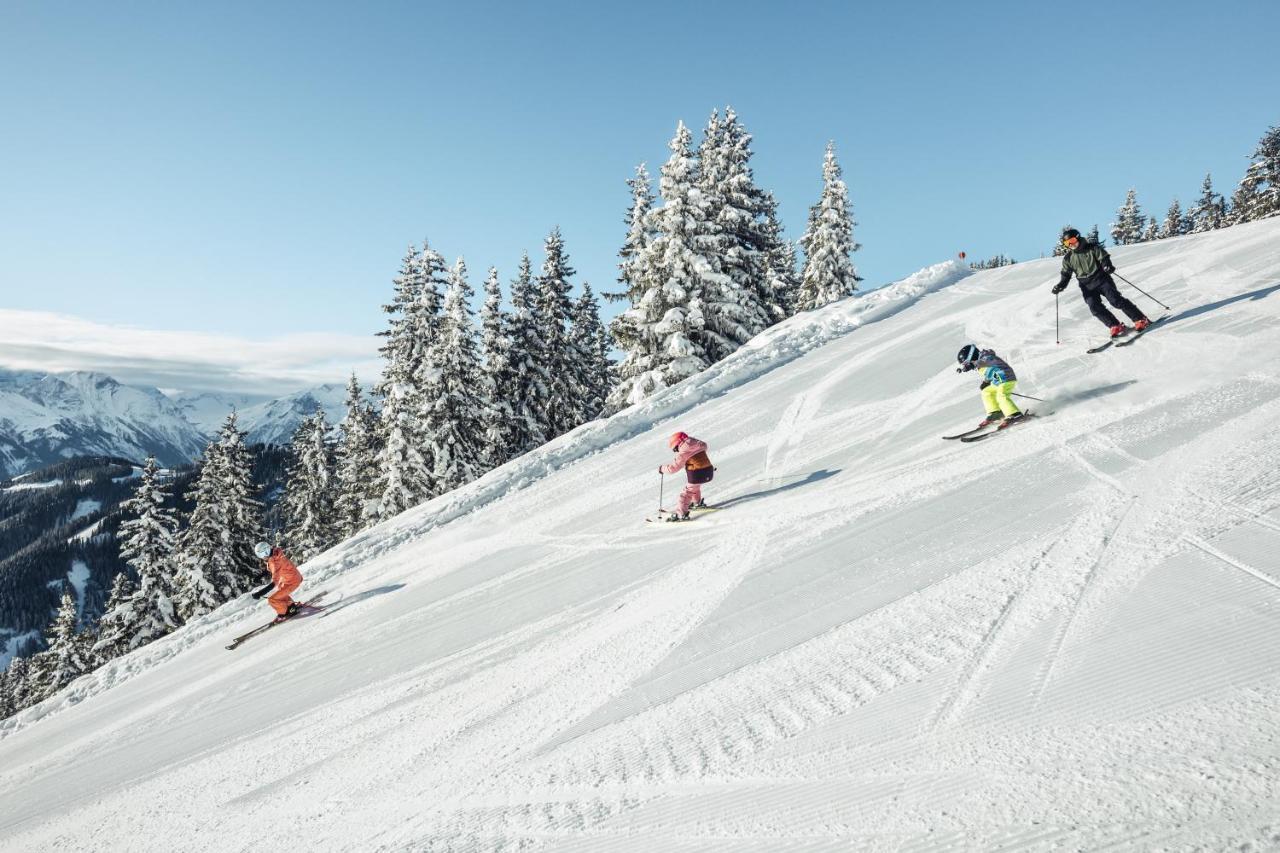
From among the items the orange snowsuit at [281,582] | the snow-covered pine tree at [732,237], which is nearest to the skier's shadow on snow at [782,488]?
the orange snowsuit at [281,582]

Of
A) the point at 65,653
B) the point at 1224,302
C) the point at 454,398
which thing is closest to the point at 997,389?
the point at 1224,302

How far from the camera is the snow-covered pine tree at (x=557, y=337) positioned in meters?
31.0

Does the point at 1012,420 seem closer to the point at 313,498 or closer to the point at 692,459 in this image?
the point at 692,459

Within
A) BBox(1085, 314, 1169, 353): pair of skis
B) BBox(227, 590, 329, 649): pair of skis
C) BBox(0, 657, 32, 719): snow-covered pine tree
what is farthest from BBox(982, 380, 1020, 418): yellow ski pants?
BBox(0, 657, 32, 719): snow-covered pine tree

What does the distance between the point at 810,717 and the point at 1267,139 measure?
5996 cm

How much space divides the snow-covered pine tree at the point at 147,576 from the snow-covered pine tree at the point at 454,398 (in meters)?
13.3

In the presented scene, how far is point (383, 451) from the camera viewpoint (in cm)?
2859

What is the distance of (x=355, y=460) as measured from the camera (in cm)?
3584

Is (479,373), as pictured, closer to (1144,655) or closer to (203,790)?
(203,790)

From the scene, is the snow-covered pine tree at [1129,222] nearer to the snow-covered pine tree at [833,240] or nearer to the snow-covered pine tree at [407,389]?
the snow-covered pine tree at [833,240]

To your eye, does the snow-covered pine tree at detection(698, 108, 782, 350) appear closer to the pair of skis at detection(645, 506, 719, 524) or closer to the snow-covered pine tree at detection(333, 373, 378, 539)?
the pair of skis at detection(645, 506, 719, 524)

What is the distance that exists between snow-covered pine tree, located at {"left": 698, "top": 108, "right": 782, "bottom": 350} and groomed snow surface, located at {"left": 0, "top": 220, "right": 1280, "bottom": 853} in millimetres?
13719

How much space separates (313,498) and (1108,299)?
43803mm

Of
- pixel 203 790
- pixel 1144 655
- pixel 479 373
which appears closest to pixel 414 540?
pixel 203 790
